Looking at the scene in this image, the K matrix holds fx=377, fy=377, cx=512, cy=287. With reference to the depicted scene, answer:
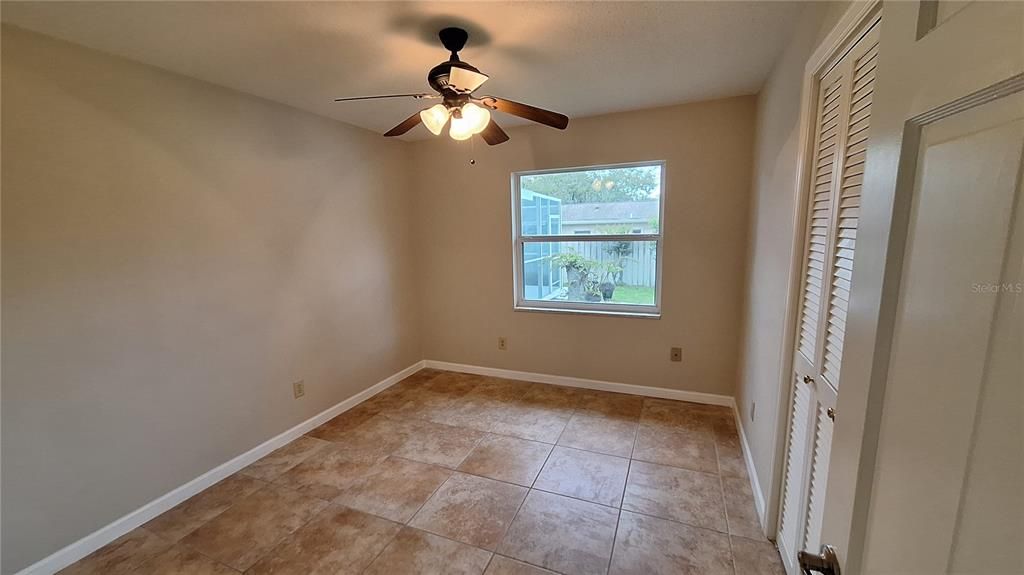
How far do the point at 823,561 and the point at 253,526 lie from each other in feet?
7.63

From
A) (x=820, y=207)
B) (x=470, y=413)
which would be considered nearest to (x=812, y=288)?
(x=820, y=207)

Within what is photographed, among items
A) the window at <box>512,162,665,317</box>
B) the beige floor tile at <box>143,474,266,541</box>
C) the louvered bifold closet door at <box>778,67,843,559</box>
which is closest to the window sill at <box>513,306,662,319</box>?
the window at <box>512,162,665,317</box>

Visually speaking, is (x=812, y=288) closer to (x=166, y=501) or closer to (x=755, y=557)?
(x=755, y=557)

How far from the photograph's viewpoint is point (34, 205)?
5.14 feet

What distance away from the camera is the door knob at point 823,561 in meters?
0.64

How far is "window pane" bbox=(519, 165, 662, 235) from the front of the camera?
3051 mm

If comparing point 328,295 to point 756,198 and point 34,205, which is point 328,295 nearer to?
point 34,205

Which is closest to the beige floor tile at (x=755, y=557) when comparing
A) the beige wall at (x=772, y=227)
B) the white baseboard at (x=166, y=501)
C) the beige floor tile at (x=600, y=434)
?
the beige wall at (x=772, y=227)

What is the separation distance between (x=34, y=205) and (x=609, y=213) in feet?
10.7

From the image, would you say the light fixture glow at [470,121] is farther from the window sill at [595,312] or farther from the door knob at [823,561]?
the window sill at [595,312]

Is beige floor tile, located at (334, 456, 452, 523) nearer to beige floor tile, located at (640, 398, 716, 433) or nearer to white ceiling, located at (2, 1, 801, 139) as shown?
beige floor tile, located at (640, 398, 716, 433)

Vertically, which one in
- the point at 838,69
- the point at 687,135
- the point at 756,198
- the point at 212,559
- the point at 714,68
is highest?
the point at 714,68

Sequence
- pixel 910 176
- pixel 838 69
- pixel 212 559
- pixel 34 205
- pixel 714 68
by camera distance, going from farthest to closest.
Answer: pixel 714 68 < pixel 212 559 < pixel 34 205 < pixel 838 69 < pixel 910 176

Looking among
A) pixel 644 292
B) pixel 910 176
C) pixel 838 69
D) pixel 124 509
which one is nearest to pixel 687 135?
pixel 644 292
